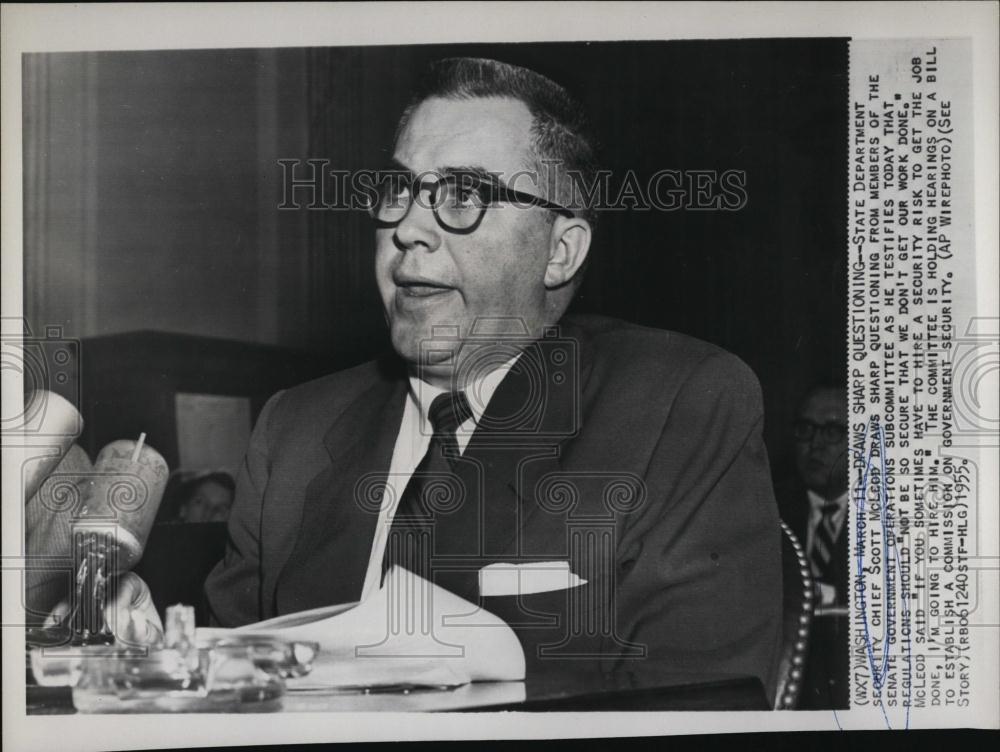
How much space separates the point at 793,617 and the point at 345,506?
858 millimetres

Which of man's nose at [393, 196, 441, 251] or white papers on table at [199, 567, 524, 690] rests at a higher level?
man's nose at [393, 196, 441, 251]

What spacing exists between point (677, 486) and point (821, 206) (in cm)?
59

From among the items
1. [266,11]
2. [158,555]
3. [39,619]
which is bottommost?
[39,619]

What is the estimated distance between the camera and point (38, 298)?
1660mm

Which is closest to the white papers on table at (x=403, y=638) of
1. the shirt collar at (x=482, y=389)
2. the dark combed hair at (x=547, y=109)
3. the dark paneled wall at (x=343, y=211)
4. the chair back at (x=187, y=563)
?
the chair back at (x=187, y=563)

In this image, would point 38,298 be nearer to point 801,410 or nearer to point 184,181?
point 184,181

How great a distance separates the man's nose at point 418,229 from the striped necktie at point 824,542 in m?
0.88

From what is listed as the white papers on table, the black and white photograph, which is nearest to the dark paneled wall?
the black and white photograph

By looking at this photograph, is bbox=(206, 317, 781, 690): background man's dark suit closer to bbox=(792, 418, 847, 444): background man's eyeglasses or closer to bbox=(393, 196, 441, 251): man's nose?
bbox=(792, 418, 847, 444): background man's eyeglasses

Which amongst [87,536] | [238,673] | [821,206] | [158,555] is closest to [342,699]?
[238,673]

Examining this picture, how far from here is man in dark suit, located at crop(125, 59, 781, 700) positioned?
1588 millimetres

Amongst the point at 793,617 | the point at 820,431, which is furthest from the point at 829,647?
the point at 820,431

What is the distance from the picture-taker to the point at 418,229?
5.27 ft

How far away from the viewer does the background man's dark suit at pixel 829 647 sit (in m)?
1.62
